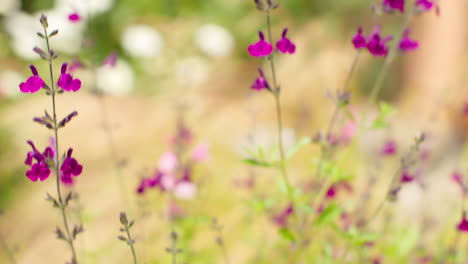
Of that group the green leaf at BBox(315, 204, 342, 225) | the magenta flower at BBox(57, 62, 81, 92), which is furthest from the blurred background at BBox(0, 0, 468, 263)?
the magenta flower at BBox(57, 62, 81, 92)

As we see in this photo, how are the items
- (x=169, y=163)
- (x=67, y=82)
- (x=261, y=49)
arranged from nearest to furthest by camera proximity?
(x=67, y=82) < (x=261, y=49) < (x=169, y=163)

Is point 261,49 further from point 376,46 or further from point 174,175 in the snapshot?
point 174,175

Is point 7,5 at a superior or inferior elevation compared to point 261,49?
superior

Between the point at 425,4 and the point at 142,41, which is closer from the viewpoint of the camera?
the point at 425,4

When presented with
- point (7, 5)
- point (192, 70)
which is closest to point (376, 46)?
point (192, 70)

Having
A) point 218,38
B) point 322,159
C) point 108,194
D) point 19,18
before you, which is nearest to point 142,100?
point 218,38

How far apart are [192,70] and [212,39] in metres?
0.45

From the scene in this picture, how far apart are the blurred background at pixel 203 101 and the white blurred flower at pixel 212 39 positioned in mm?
21

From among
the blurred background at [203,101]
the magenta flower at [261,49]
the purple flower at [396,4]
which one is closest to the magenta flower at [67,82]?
the magenta flower at [261,49]

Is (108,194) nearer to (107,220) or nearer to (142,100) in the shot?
(107,220)

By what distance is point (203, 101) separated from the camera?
559 centimetres

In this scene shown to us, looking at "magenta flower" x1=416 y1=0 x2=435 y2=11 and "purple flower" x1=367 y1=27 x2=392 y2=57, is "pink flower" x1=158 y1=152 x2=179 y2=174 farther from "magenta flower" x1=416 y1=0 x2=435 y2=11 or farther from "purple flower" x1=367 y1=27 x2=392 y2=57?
"magenta flower" x1=416 y1=0 x2=435 y2=11

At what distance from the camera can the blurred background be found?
11.3ft

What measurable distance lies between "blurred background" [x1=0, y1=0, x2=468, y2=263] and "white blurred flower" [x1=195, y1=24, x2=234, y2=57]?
0.8 inches
